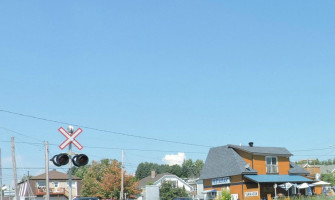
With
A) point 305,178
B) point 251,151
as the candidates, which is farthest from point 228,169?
point 305,178

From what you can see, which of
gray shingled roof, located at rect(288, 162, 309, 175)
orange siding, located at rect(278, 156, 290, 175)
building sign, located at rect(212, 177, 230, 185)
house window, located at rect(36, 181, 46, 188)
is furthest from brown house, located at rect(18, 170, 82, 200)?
gray shingled roof, located at rect(288, 162, 309, 175)

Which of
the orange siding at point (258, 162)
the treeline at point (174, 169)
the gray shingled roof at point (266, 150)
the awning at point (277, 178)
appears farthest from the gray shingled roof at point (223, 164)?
the treeline at point (174, 169)

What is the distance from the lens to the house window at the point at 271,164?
57.9 m

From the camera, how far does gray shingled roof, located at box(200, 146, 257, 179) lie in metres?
55.2

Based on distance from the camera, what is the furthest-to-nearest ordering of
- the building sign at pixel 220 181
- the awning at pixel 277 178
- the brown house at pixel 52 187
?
1. the brown house at pixel 52 187
2. the building sign at pixel 220 181
3. the awning at pixel 277 178

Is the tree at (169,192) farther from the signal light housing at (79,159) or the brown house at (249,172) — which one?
the signal light housing at (79,159)

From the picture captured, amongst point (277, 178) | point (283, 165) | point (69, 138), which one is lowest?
point (277, 178)

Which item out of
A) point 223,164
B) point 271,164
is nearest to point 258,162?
point 271,164

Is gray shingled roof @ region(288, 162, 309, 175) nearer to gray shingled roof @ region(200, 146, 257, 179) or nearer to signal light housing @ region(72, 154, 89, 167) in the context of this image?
gray shingled roof @ region(200, 146, 257, 179)

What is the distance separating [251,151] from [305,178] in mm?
9469

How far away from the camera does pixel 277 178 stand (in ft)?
185

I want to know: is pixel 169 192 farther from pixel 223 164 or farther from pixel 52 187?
pixel 52 187

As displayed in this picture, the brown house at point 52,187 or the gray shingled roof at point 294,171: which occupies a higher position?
the gray shingled roof at point 294,171

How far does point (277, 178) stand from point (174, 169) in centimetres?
11356
